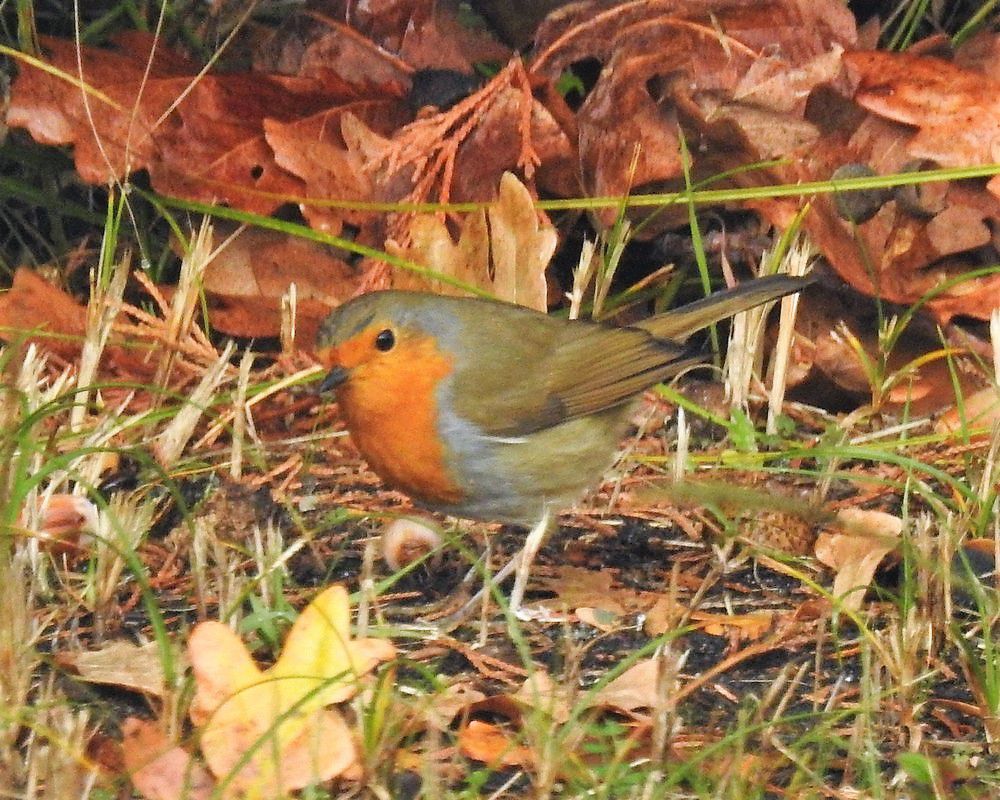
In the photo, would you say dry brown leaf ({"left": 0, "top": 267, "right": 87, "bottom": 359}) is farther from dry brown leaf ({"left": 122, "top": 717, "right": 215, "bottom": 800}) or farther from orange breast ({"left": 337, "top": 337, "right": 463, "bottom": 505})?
dry brown leaf ({"left": 122, "top": 717, "right": 215, "bottom": 800})

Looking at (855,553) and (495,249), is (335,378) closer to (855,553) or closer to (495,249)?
(495,249)

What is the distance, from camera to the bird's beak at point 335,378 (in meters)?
3.34

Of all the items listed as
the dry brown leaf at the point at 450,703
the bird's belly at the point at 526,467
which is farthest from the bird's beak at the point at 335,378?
the dry brown leaf at the point at 450,703

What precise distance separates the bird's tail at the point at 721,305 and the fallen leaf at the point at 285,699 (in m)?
1.38

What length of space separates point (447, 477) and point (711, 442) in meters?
0.93

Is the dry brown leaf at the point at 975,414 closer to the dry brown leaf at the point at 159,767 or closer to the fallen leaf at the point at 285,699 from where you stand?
the fallen leaf at the point at 285,699

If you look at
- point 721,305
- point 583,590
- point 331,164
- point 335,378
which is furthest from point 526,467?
point 331,164

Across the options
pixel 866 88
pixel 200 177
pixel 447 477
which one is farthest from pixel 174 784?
pixel 866 88

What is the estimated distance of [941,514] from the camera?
3309mm

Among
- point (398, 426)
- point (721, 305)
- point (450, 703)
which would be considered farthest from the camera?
point (721, 305)

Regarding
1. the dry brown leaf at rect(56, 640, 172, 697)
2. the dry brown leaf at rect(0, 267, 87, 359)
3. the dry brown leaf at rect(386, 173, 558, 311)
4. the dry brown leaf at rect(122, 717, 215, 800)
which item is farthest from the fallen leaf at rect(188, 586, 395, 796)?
the dry brown leaf at rect(0, 267, 87, 359)

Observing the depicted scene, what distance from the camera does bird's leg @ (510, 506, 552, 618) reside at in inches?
128

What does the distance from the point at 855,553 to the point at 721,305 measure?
2.55 ft

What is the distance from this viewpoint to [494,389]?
361 centimetres
